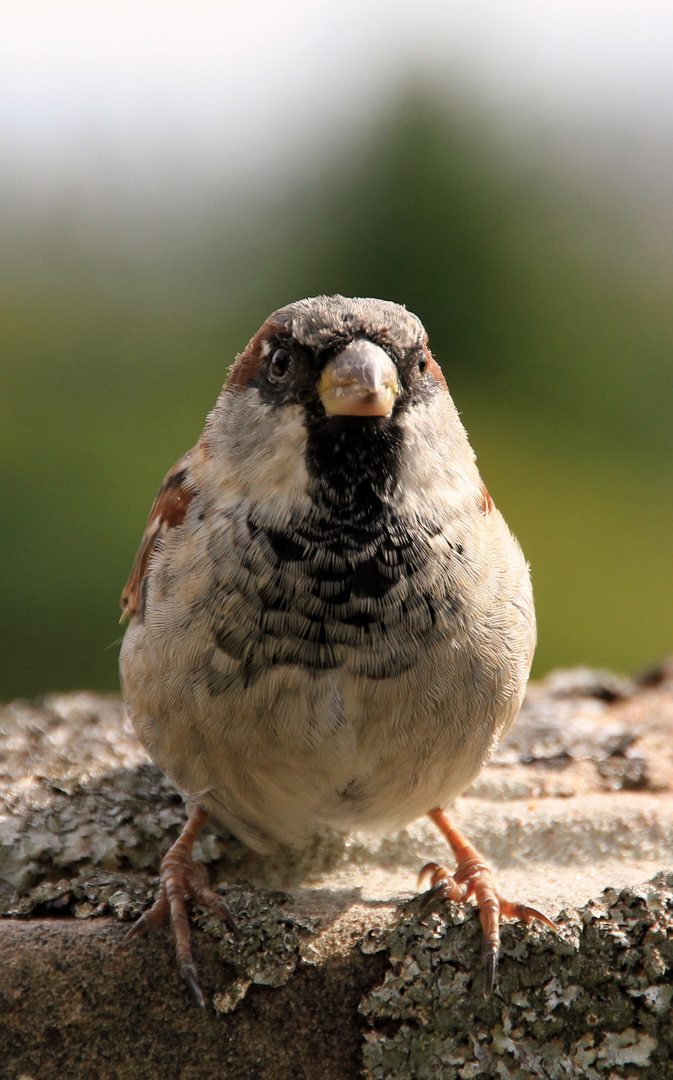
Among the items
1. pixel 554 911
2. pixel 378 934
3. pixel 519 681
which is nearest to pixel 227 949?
pixel 378 934

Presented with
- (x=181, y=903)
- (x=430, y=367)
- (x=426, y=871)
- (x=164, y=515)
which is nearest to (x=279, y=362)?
(x=430, y=367)

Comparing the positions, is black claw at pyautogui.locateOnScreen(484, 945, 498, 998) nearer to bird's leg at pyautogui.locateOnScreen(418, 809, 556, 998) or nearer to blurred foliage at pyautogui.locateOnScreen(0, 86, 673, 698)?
bird's leg at pyautogui.locateOnScreen(418, 809, 556, 998)

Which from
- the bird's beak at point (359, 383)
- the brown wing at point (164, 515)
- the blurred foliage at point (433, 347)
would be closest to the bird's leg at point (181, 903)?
the brown wing at point (164, 515)

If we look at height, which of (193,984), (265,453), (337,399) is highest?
(337,399)

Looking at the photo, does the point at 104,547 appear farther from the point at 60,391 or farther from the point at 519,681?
the point at 519,681

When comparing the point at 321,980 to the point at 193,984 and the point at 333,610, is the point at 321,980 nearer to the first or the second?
the point at 193,984

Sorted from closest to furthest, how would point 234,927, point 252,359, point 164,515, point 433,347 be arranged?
1. point 234,927
2. point 252,359
3. point 164,515
4. point 433,347

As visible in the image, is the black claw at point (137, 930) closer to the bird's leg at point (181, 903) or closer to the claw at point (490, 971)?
the bird's leg at point (181, 903)

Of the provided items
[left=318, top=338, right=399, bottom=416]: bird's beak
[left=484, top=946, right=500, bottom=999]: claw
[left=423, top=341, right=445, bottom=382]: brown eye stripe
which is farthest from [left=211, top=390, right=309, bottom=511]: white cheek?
[left=484, top=946, right=500, bottom=999]: claw
